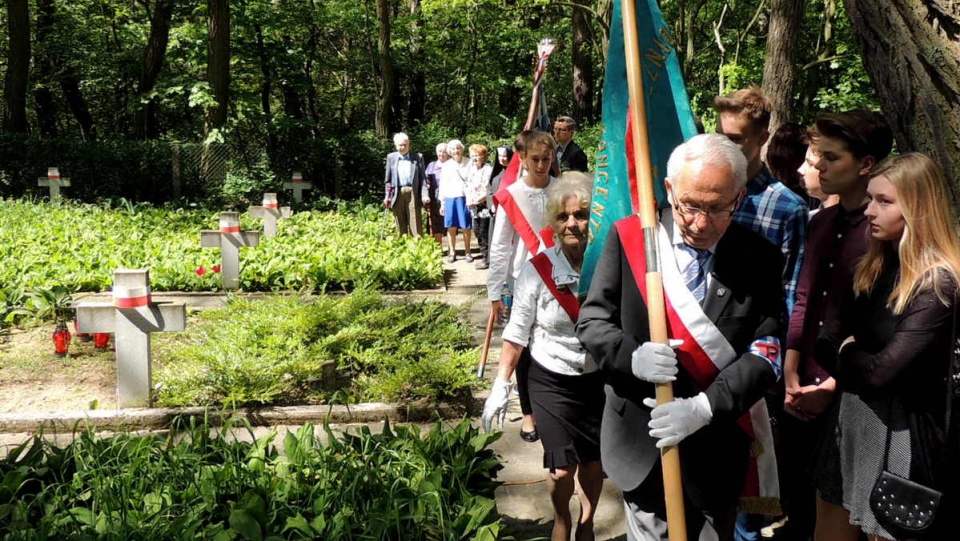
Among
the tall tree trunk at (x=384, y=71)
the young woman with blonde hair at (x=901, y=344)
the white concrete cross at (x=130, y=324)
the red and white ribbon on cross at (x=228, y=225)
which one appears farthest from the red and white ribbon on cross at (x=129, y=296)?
the tall tree trunk at (x=384, y=71)

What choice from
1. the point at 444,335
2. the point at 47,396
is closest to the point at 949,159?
the point at 444,335

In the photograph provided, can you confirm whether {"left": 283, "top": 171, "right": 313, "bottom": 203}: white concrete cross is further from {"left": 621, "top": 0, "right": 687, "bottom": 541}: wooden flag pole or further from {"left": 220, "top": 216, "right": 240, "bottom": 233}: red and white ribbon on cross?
{"left": 621, "top": 0, "right": 687, "bottom": 541}: wooden flag pole

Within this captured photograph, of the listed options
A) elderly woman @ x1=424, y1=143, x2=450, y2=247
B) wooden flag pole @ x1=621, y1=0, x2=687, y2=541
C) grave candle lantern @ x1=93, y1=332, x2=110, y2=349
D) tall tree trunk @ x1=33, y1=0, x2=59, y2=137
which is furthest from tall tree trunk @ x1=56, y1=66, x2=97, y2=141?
wooden flag pole @ x1=621, y1=0, x2=687, y2=541

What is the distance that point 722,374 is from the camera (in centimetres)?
252

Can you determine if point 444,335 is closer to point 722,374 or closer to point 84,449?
point 84,449

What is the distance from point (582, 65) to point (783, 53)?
1157cm

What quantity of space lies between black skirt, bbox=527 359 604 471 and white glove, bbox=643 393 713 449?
50.8 inches

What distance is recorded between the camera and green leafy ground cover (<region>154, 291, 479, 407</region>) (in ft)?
20.5

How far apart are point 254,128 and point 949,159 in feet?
76.3

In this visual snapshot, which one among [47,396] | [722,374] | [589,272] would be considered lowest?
[47,396]

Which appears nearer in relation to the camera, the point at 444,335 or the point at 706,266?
the point at 706,266

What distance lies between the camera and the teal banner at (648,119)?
3.07 metres

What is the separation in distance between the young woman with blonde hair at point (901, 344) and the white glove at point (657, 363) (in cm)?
82

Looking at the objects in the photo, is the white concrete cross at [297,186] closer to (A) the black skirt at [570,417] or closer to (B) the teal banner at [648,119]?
(A) the black skirt at [570,417]
